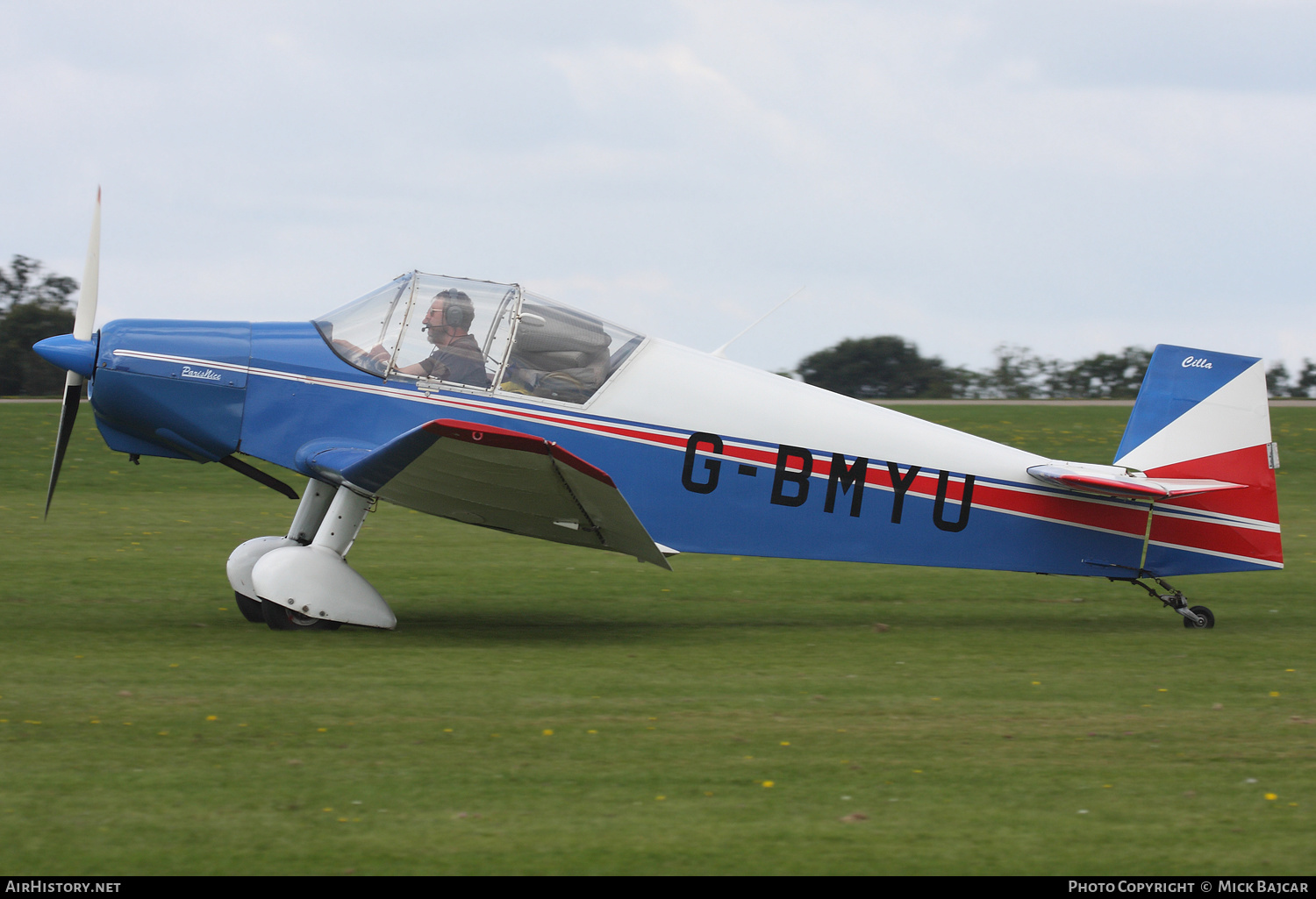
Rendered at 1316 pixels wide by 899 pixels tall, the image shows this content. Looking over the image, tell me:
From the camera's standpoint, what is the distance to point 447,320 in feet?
26.1

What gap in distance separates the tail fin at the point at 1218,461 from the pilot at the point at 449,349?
A: 181 inches

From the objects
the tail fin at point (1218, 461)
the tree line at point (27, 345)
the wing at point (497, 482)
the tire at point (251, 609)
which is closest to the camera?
the wing at point (497, 482)

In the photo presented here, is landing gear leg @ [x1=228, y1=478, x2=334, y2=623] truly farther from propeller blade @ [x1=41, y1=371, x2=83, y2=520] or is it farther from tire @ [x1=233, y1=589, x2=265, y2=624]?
propeller blade @ [x1=41, y1=371, x2=83, y2=520]

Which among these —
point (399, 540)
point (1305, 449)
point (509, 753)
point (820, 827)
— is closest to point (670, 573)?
point (399, 540)

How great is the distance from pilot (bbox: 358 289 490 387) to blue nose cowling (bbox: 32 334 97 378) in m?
1.78

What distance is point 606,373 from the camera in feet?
26.7

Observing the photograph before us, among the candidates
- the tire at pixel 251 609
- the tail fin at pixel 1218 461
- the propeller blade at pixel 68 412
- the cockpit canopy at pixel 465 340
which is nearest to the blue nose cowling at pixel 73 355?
the propeller blade at pixel 68 412

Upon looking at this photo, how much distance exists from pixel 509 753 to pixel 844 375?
1210 inches

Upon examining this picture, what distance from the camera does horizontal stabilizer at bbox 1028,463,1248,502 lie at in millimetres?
8234

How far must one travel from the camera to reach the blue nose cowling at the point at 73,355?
7.72m

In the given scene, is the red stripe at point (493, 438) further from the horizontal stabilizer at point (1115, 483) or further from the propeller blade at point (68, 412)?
the horizontal stabilizer at point (1115, 483)

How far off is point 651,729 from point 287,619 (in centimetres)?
310

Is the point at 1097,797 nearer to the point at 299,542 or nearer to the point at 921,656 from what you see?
the point at 921,656

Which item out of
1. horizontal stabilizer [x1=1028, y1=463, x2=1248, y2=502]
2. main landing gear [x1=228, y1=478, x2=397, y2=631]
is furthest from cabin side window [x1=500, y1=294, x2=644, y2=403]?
horizontal stabilizer [x1=1028, y1=463, x2=1248, y2=502]
